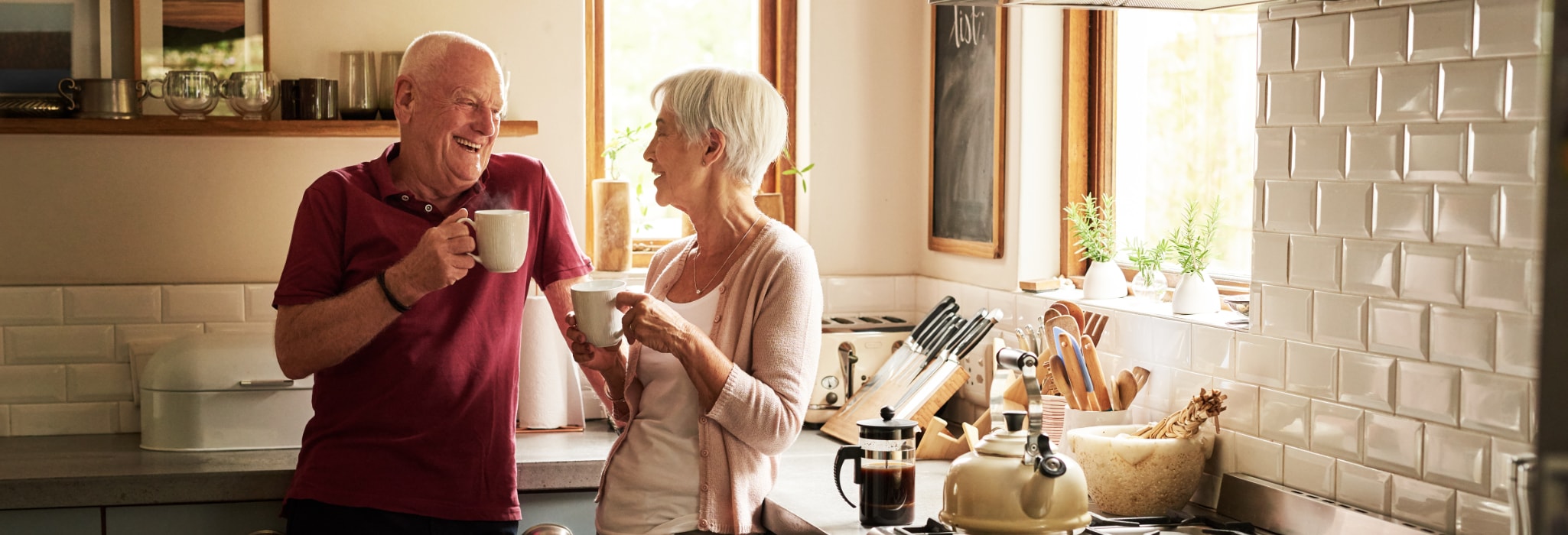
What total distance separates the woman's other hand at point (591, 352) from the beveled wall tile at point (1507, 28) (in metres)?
1.26

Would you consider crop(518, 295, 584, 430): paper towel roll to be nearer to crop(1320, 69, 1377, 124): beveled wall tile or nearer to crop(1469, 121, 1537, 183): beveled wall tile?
crop(1320, 69, 1377, 124): beveled wall tile

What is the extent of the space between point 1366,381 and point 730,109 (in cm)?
104

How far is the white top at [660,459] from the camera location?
6.42ft

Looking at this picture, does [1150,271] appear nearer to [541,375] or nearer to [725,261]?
[725,261]

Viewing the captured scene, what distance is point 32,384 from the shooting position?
2.95 m

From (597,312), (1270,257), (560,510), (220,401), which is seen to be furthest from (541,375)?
(1270,257)

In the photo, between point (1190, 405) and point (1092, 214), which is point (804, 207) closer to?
point (1092, 214)

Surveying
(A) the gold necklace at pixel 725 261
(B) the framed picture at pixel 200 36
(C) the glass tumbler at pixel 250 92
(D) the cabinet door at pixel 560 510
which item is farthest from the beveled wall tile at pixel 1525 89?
(B) the framed picture at pixel 200 36

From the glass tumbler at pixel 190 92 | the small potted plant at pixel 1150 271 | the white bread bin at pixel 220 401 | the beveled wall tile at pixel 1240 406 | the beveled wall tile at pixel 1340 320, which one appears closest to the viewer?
the beveled wall tile at pixel 1340 320

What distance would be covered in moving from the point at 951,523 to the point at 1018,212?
1207mm

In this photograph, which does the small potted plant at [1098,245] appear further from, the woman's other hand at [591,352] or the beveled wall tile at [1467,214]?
the woman's other hand at [591,352]

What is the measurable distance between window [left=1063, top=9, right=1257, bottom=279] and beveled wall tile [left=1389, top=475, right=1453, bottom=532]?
627 millimetres

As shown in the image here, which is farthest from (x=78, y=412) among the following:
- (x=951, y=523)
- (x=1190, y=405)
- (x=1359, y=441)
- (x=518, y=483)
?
(x=1359, y=441)

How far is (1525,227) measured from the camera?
1586 mm
